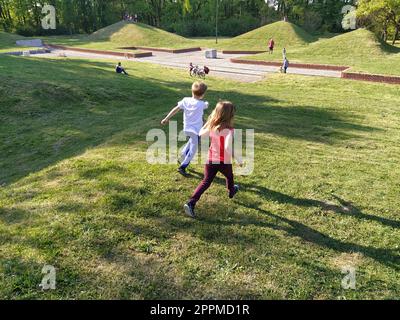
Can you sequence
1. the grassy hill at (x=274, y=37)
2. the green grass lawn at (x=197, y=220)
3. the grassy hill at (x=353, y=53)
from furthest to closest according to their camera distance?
1. the grassy hill at (x=274, y=37)
2. the grassy hill at (x=353, y=53)
3. the green grass lawn at (x=197, y=220)

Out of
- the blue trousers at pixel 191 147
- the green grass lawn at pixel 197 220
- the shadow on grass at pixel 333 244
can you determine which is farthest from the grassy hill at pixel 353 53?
the shadow on grass at pixel 333 244

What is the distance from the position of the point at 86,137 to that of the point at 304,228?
261 inches

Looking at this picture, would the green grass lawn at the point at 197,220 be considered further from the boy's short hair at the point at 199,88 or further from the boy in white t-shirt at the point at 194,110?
the boy's short hair at the point at 199,88

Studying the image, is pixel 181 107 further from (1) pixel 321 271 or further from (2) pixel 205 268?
(1) pixel 321 271

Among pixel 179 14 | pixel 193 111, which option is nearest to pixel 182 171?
pixel 193 111

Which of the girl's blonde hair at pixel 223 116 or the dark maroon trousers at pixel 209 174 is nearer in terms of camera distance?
the girl's blonde hair at pixel 223 116

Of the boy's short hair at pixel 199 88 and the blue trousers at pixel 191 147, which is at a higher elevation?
the boy's short hair at pixel 199 88

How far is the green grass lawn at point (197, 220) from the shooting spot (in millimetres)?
3783

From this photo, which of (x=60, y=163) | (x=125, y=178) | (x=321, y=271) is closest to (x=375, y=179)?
(x=321, y=271)

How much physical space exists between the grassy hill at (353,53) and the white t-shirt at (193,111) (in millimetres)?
20845

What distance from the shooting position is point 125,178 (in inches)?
236

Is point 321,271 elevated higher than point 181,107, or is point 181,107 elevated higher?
point 181,107

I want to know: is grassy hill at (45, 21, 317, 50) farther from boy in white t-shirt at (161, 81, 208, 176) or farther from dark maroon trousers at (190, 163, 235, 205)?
dark maroon trousers at (190, 163, 235, 205)

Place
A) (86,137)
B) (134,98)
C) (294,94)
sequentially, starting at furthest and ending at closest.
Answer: (294,94)
(134,98)
(86,137)
